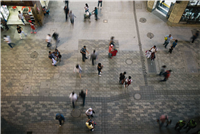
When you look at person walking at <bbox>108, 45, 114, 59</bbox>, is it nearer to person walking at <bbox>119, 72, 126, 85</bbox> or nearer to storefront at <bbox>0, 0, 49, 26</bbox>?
person walking at <bbox>119, 72, 126, 85</bbox>

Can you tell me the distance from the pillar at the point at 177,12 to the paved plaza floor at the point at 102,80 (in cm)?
102

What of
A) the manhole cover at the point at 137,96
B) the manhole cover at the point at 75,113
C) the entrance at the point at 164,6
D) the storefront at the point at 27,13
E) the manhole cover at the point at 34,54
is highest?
the entrance at the point at 164,6

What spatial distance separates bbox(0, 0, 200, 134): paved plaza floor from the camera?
1349cm

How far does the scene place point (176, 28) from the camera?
770 inches

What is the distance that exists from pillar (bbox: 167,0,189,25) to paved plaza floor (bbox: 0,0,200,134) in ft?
3.34

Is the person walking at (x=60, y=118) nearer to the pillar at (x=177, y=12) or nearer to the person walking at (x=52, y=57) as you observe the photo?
the person walking at (x=52, y=57)

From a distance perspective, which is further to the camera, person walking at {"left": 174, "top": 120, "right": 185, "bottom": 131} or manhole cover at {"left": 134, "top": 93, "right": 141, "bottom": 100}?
manhole cover at {"left": 134, "top": 93, "right": 141, "bottom": 100}

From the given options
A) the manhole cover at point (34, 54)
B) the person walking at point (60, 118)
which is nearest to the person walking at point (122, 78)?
the person walking at point (60, 118)

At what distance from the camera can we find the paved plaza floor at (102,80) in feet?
44.3

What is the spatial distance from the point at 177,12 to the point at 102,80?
1129 centimetres

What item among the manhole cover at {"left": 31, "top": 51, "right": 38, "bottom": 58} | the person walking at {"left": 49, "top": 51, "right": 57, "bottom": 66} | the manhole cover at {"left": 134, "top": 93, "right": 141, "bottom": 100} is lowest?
the manhole cover at {"left": 134, "top": 93, "right": 141, "bottom": 100}

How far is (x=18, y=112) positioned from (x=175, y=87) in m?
14.0

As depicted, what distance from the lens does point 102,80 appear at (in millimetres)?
15578

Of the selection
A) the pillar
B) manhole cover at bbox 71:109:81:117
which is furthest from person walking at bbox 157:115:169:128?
the pillar
